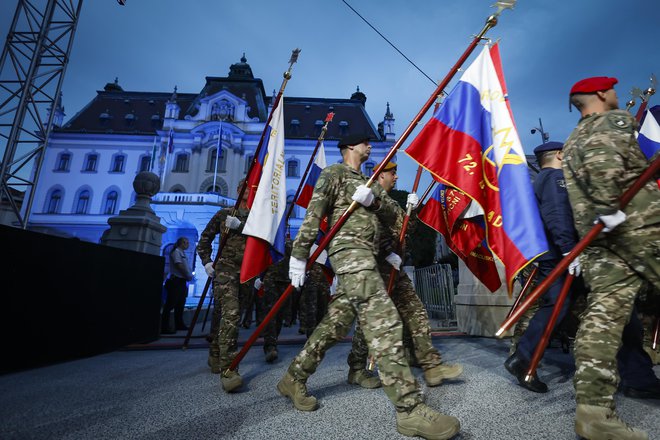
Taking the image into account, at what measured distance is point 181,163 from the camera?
2973 centimetres

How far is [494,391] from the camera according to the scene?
2600mm

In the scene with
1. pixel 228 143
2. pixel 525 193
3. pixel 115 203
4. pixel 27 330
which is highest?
pixel 228 143

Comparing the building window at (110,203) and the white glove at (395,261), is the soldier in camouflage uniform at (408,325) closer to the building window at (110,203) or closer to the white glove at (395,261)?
the white glove at (395,261)

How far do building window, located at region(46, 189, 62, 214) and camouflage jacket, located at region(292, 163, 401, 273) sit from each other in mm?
36396

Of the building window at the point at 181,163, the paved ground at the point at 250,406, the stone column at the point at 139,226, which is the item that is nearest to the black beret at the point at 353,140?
the paved ground at the point at 250,406

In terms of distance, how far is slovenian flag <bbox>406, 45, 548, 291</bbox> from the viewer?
96.8 inches

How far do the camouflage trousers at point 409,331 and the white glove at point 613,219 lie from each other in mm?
1574

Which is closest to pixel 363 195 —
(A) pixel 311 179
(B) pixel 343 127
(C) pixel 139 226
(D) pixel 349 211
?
(D) pixel 349 211

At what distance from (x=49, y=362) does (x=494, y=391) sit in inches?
177

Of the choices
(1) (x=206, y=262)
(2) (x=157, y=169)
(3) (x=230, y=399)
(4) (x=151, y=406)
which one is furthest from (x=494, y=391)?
(2) (x=157, y=169)

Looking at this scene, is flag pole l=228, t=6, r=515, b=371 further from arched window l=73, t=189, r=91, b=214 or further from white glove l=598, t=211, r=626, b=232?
arched window l=73, t=189, r=91, b=214

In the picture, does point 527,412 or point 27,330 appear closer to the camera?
point 527,412

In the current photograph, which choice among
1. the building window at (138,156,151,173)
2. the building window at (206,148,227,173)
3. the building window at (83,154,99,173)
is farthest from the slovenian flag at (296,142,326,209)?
the building window at (83,154,99,173)

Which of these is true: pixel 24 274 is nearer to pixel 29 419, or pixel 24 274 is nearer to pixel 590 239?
pixel 29 419
